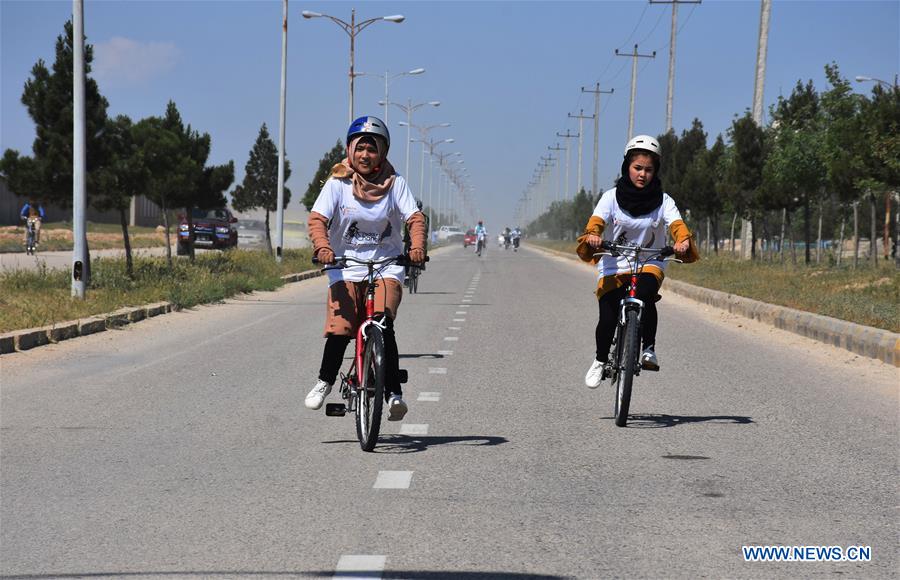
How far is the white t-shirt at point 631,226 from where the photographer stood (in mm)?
8953

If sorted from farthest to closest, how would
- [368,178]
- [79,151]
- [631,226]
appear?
1. [79,151]
2. [631,226]
3. [368,178]

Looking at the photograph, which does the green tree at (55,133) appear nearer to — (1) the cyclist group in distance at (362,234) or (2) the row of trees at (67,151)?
(2) the row of trees at (67,151)

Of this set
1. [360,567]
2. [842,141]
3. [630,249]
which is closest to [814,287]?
[842,141]

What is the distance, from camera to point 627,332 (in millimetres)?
8656

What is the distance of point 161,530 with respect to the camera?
5.56 metres

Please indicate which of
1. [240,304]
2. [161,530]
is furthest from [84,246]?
[161,530]

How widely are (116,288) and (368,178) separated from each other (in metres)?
13.8

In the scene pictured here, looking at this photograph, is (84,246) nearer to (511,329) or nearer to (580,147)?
(511,329)

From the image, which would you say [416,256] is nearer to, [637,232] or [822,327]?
[637,232]

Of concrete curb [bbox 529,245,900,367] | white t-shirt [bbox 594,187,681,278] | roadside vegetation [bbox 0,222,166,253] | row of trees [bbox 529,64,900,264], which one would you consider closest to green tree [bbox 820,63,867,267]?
row of trees [bbox 529,64,900,264]

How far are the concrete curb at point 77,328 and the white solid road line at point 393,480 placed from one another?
7546 mm

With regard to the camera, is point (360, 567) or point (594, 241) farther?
point (594, 241)

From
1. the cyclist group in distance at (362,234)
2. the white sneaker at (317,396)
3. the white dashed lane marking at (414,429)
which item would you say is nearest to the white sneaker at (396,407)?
the cyclist group in distance at (362,234)

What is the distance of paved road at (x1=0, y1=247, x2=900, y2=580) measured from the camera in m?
5.18
